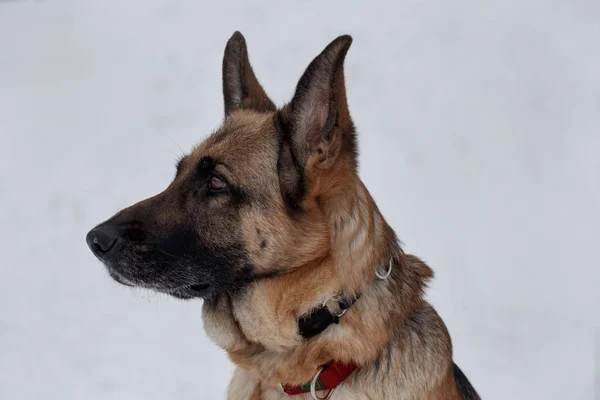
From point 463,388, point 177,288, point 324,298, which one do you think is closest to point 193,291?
point 177,288

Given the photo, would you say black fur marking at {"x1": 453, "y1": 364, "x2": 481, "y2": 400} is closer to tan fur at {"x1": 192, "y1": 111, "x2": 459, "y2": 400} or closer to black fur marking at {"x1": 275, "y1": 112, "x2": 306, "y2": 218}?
tan fur at {"x1": 192, "y1": 111, "x2": 459, "y2": 400}

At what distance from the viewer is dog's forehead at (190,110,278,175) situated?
358 cm

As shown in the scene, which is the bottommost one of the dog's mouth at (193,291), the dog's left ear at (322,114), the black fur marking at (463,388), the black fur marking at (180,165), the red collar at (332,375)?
the black fur marking at (463,388)

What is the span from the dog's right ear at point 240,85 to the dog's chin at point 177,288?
112cm

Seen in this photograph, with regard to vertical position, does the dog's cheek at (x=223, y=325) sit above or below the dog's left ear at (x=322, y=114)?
below

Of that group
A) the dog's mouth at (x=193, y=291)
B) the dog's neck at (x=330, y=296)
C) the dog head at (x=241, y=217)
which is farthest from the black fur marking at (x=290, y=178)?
the dog's mouth at (x=193, y=291)

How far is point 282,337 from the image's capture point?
3.51 m

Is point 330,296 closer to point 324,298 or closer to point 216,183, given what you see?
point 324,298

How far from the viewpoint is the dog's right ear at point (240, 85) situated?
4062 millimetres

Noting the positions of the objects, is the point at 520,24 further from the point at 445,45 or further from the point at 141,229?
the point at 141,229

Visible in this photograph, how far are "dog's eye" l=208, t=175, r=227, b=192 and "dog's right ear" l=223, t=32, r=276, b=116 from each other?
2.24 feet

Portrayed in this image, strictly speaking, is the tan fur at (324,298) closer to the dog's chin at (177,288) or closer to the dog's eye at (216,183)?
the dog's eye at (216,183)

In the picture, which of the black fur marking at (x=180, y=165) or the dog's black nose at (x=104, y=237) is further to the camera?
the black fur marking at (x=180, y=165)

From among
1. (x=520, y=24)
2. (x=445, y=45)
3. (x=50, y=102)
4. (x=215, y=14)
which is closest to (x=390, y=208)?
(x=445, y=45)
